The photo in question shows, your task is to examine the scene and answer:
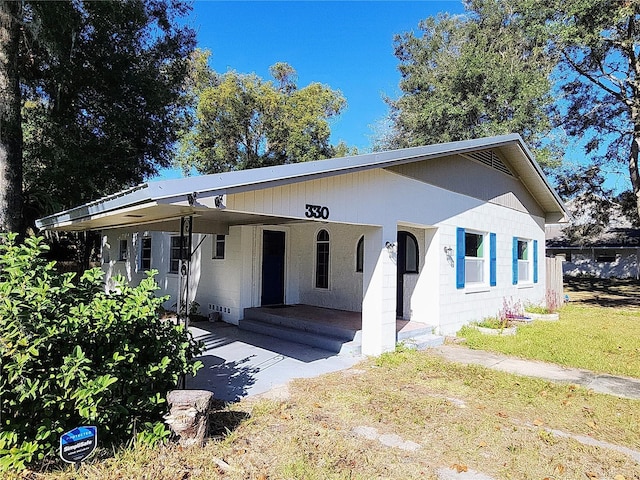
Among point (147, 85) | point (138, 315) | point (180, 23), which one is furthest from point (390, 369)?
point (180, 23)

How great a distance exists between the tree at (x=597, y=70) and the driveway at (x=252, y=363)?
48.2 ft

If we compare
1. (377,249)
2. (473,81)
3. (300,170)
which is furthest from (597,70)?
(300,170)

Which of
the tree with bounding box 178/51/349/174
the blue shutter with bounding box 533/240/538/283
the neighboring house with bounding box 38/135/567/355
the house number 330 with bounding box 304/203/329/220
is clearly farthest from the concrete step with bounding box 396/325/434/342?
the tree with bounding box 178/51/349/174

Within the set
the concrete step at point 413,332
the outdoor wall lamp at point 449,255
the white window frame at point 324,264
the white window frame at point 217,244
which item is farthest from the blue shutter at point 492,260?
the white window frame at point 217,244

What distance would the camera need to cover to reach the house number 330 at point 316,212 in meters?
5.78

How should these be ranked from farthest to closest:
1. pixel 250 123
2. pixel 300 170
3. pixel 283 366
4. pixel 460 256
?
pixel 250 123 → pixel 460 256 → pixel 283 366 → pixel 300 170

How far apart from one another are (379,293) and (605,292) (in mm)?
20291

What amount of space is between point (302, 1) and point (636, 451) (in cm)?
1278

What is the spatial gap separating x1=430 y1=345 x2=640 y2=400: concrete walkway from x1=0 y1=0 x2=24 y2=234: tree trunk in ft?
26.8

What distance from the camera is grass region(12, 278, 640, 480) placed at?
11.3 feet

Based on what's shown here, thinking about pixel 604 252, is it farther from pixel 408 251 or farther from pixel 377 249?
pixel 377 249

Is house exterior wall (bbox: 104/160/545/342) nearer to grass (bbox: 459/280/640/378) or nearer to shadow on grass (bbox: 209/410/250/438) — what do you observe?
grass (bbox: 459/280/640/378)

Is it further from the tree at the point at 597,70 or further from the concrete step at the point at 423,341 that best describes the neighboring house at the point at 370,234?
the tree at the point at 597,70

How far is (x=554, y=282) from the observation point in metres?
14.8
